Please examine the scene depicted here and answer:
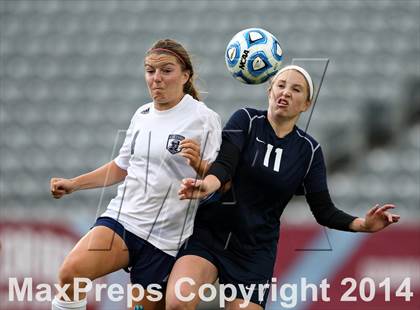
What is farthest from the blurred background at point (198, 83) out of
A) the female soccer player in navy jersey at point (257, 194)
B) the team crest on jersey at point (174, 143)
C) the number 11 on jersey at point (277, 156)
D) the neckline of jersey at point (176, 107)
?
the team crest on jersey at point (174, 143)

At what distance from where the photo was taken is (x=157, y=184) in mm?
4895

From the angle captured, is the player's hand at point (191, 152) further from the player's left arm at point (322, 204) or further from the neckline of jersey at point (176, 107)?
the player's left arm at point (322, 204)

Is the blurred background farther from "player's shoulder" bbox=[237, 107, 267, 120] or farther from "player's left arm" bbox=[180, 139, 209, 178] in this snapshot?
"player's left arm" bbox=[180, 139, 209, 178]

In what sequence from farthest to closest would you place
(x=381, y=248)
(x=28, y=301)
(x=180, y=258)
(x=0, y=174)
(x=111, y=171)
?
1. (x=0, y=174)
2. (x=28, y=301)
3. (x=381, y=248)
4. (x=111, y=171)
5. (x=180, y=258)

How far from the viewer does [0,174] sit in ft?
37.8

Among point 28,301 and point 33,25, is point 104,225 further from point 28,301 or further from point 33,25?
point 33,25

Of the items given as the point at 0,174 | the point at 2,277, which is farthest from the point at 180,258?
the point at 0,174

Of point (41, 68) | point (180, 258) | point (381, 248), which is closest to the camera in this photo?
point (180, 258)

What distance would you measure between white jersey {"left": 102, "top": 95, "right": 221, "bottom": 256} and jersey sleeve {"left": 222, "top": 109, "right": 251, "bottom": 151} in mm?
60

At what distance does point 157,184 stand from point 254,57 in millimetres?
914

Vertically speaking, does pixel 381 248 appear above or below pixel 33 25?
below

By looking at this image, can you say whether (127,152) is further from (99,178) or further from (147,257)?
(147,257)

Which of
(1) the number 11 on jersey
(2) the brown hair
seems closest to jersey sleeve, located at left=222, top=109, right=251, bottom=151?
(1) the number 11 on jersey

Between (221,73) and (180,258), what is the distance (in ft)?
23.6
